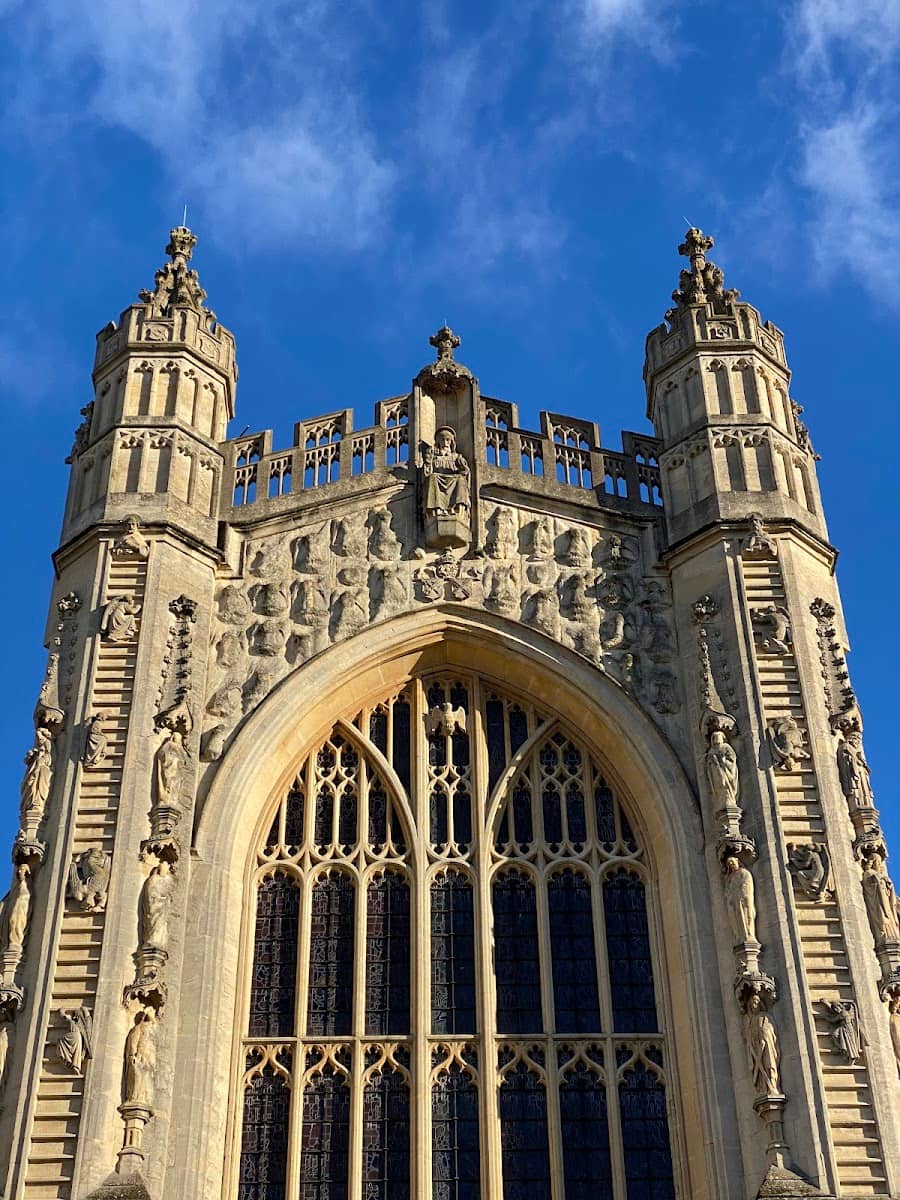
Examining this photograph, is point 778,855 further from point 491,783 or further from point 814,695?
point 491,783

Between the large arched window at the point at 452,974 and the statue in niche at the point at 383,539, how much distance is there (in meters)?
1.64

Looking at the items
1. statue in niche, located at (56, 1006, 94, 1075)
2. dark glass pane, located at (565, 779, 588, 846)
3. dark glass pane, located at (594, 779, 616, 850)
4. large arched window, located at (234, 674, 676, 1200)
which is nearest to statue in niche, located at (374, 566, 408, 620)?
large arched window, located at (234, 674, 676, 1200)

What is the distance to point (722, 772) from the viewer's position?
1820 cm

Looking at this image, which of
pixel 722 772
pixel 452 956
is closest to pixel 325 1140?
pixel 452 956

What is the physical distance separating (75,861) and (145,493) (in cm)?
518

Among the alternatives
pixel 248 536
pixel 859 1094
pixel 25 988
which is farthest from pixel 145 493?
pixel 859 1094

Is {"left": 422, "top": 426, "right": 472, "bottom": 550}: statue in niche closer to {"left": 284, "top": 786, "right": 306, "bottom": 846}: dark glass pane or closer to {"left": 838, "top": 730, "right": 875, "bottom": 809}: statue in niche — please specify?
{"left": 284, "top": 786, "right": 306, "bottom": 846}: dark glass pane

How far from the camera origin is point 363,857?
62.7 feet

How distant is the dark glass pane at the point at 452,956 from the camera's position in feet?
59.1

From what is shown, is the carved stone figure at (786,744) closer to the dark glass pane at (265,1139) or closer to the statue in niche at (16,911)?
the dark glass pane at (265,1139)

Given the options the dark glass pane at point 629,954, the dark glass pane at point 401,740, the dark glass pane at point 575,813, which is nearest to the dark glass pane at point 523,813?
the dark glass pane at point 575,813

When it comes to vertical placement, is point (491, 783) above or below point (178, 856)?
above

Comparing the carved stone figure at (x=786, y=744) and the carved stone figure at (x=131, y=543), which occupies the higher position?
the carved stone figure at (x=131, y=543)

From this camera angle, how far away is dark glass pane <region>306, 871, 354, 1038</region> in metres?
18.0
